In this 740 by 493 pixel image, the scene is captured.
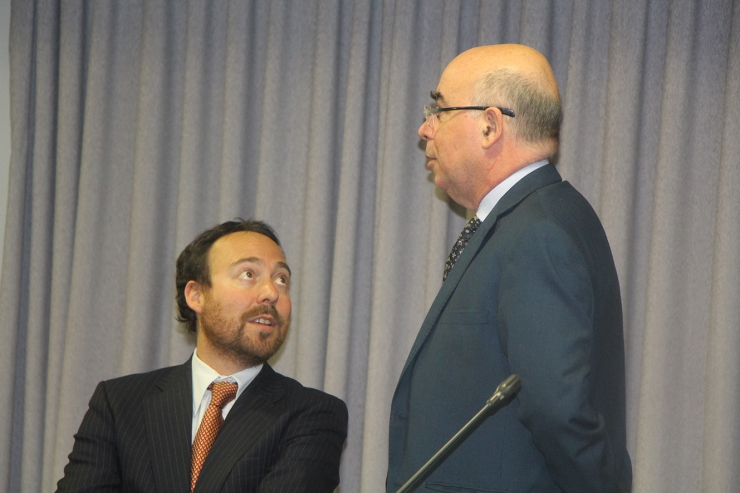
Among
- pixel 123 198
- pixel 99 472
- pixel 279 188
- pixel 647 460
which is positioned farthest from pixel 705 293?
pixel 123 198

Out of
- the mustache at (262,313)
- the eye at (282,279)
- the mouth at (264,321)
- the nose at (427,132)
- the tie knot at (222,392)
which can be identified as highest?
the nose at (427,132)

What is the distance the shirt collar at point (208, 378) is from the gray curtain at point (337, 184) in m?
0.47

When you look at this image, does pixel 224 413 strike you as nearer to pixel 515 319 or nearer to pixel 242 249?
pixel 242 249

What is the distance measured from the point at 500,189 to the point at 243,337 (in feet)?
3.20

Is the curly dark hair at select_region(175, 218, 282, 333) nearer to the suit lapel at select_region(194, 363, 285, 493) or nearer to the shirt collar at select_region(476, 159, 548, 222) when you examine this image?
the suit lapel at select_region(194, 363, 285, 493)

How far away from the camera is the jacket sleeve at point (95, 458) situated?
2182 millimetres

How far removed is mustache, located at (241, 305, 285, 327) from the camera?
2.40 meters

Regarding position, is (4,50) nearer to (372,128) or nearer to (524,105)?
(372,128)

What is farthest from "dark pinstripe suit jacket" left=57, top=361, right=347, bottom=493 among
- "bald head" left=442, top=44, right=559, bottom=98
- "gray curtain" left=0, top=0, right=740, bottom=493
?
"bald head" left=442, top=44, right=559, bottom=98

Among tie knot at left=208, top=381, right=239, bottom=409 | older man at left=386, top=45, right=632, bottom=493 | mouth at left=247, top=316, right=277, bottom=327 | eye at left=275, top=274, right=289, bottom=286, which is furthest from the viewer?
eye at left=275, top=274, right=289, bottom=286

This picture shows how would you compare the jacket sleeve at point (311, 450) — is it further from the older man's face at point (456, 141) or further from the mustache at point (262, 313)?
the older man's face at point (456, 141)

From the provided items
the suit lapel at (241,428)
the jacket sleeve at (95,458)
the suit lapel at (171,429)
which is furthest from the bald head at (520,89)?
the jacket sleeve at (95,458)

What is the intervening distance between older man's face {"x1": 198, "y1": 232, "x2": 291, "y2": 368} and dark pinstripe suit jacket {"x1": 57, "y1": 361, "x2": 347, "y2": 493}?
11 centimetres

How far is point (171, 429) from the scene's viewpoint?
2244mm
